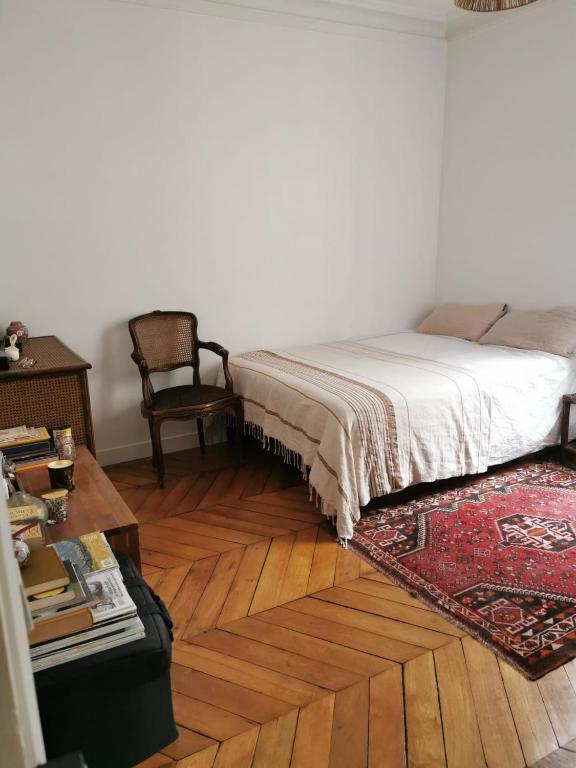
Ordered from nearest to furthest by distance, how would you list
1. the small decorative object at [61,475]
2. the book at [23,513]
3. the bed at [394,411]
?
the book at [23,513]
the small decorative object at [61,475]
the bed at [394,411]

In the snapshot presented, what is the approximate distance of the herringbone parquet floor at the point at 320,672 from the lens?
1543mm

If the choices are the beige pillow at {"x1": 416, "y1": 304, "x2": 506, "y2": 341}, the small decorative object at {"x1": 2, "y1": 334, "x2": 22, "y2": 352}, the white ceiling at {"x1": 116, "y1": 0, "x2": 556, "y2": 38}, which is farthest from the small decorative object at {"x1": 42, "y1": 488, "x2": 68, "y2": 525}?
the beige pillow at {"x1": 416, "y1": 304, "x2": 506, "y2": 341}

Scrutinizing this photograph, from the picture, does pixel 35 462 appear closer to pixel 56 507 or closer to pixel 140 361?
pixel 56 507

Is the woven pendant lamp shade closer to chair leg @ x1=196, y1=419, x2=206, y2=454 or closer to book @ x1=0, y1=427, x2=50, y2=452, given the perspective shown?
book @ x1=0, y1=427, x2=50, y2=452

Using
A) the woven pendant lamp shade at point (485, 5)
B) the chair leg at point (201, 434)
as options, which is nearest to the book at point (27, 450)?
the chair leg at point (201, 434)

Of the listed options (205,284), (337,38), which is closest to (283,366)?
(205,284)

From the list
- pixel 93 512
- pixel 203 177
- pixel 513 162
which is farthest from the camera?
pixel 513 162

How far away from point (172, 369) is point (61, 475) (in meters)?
1.57

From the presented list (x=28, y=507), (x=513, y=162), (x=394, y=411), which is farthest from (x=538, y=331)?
(x=28, y=507)

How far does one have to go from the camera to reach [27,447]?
216 cm

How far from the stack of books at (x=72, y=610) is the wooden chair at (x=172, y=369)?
1.58 metres

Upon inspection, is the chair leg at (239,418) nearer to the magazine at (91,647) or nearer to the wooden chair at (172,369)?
the wooden chair at (172,369)

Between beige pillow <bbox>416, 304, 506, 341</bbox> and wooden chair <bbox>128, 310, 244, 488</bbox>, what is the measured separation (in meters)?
1.54

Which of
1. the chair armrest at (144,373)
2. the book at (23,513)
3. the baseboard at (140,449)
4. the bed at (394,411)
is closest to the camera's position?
the book at (23,513)
